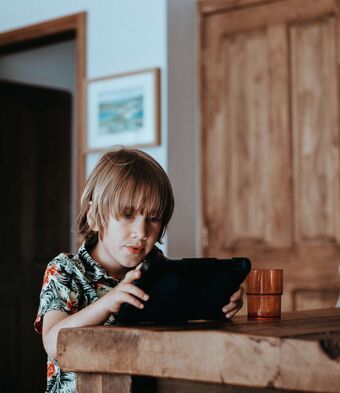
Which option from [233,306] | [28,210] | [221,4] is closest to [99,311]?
[233,306]

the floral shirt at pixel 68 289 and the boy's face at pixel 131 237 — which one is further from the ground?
the boy's face at pixel 131 237

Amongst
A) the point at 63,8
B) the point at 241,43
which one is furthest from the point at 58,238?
the point at 241,43

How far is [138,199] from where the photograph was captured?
5.53 ft

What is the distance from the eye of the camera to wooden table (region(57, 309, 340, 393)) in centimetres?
101

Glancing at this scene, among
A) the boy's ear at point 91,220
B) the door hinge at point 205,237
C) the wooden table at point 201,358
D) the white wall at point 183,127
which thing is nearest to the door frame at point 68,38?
the white wall at point 183,127

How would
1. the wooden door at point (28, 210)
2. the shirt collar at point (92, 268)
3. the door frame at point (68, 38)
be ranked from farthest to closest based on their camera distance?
the wooden door at point (28, 210), the door frame at point (68, 38), the shirt collar at point (92, 268)

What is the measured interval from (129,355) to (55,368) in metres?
0.57

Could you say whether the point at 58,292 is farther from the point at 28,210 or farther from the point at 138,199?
the point at 28,210

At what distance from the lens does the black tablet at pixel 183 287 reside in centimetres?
129

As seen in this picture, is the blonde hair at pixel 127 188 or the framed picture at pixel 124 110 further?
the framed picture at pixel 124 110

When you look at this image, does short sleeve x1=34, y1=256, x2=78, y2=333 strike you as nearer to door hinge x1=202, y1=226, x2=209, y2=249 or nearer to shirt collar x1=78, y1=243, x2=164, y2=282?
shirt collar x1=78, y1=243, x2=164, y2=282

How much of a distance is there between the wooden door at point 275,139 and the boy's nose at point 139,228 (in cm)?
196

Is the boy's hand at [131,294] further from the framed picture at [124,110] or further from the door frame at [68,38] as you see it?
the door frame at [68,38]

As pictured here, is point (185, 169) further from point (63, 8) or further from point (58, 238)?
point (58, 238)
